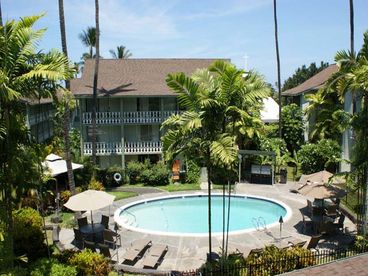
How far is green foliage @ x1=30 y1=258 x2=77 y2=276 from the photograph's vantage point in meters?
11.5

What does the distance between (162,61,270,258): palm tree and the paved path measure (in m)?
4.41

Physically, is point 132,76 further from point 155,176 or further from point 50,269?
point 50,269

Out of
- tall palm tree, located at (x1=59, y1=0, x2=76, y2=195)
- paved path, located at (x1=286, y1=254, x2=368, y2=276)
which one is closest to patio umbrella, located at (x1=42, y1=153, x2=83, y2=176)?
tall palm tree, located at (x1=59, y1=0, x2=76, y2=195)

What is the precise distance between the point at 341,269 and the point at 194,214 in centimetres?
1137

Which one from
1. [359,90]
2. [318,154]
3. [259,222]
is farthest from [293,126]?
[359,90]

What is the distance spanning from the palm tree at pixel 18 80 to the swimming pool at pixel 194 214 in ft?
31.5

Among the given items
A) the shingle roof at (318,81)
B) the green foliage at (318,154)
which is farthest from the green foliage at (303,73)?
the green foliage at (318,154)

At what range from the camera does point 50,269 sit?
11656mm

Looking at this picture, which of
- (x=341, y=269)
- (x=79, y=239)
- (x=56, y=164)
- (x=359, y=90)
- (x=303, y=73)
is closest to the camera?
(x=341, y=269)

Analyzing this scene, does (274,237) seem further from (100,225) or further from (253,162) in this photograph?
(253,162)

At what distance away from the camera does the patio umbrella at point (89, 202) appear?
1611 cm

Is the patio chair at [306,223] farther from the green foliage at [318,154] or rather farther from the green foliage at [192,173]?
the green foliage at [192,173]

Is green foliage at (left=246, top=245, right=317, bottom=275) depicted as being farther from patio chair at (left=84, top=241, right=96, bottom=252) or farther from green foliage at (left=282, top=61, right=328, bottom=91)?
green foliage at (left=282, top=61, right=328, bottom=91)

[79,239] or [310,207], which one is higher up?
[310,207]
